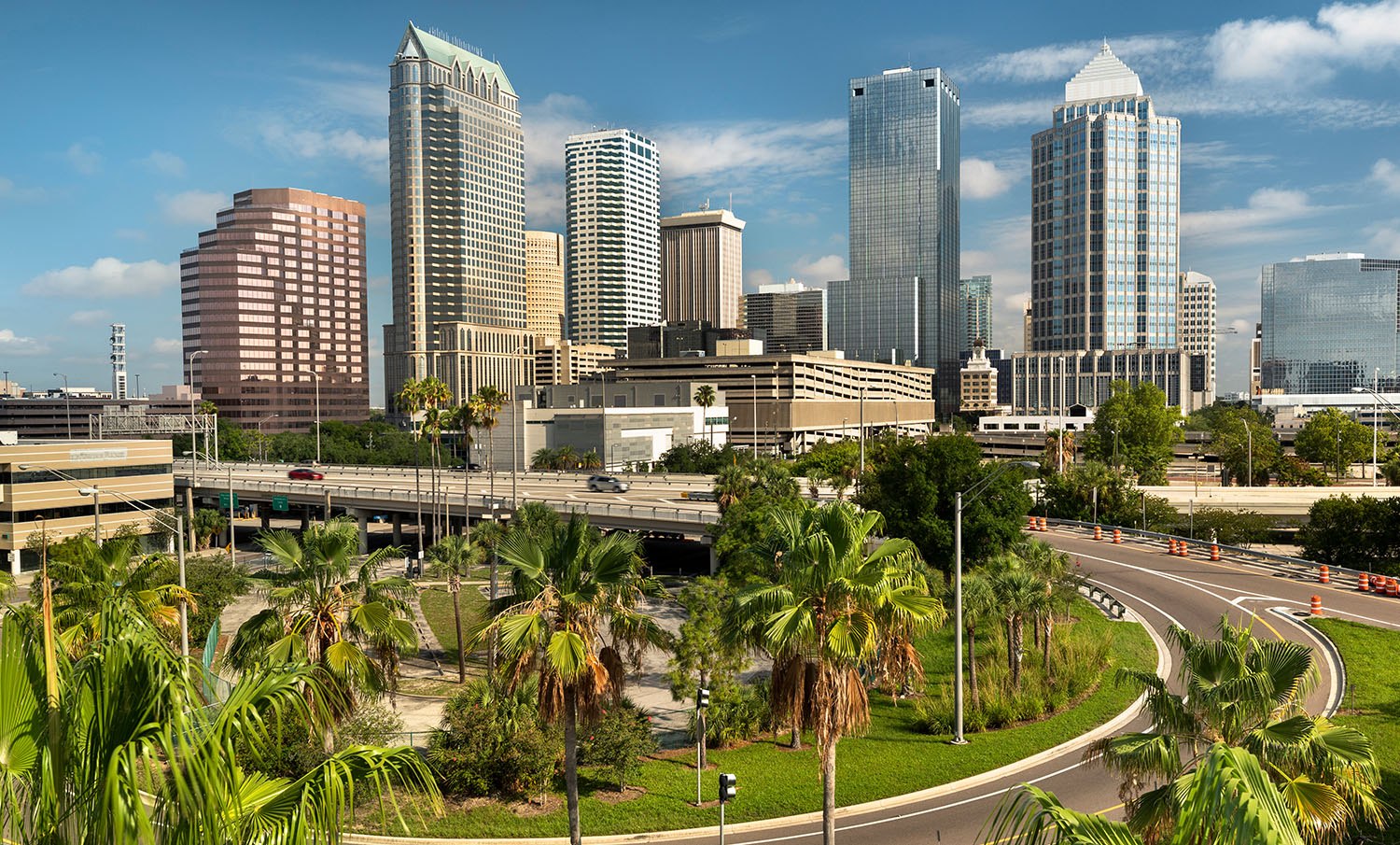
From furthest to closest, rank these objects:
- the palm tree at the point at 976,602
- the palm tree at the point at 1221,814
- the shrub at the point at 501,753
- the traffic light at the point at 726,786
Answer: the palm tree at the point at 976,602 < the shrub at the point at 501,753 < the traffic light at the point at 726,786 < the palm tree at the point at 1221,814

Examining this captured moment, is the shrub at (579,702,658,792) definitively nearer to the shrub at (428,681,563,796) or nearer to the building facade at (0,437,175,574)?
the shrub at (428,681,563,796)

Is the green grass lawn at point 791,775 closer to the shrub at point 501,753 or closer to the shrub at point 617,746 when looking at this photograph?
the shrub at point 617,746

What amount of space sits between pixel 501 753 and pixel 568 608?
9717 mm

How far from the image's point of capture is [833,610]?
1470 cm

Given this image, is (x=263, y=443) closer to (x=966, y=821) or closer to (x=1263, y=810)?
(x=966, y=821)

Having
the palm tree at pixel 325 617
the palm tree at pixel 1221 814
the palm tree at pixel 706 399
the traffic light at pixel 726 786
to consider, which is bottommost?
the traffic light at pixel 726 786

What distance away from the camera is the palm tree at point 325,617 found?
682 inches

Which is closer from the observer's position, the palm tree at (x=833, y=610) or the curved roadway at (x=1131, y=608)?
the palm tree at (x=833, y=610)

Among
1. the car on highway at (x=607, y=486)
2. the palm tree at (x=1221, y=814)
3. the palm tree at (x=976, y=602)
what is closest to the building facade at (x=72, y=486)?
the car on highway at (x=607, y=486)

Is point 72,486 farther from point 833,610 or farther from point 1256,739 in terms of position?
point 1256,739

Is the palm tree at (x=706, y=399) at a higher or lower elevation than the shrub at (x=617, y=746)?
higher

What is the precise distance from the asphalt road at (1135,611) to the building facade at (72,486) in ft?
196

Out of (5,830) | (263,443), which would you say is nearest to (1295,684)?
(5,830)

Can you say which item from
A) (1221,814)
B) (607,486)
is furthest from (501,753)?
(607,486)
